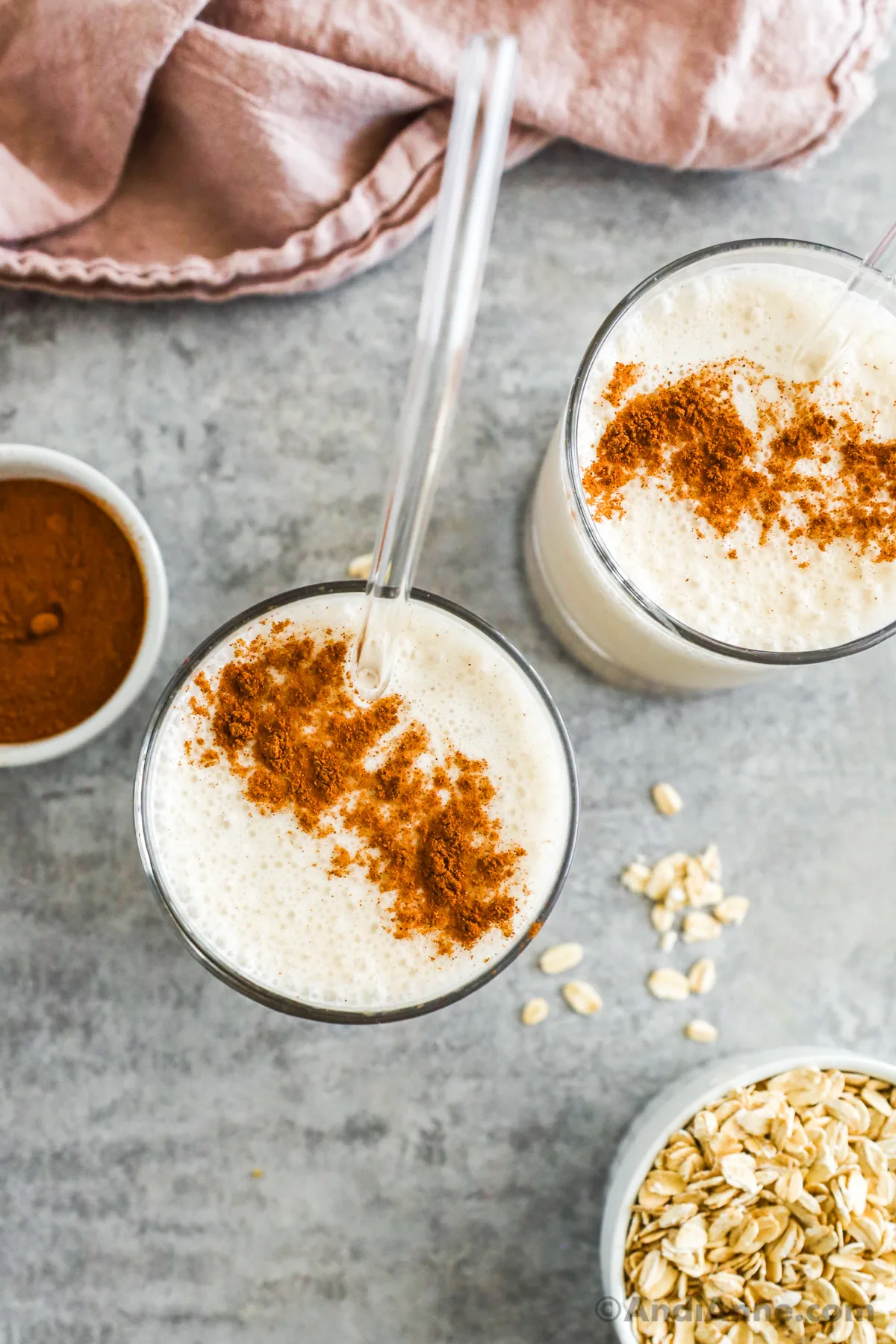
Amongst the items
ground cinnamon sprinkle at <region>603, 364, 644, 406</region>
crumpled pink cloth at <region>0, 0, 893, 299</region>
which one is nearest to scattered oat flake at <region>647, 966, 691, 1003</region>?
ground cinnamon sprinkle at <region>603, 364, 644, 406</region>

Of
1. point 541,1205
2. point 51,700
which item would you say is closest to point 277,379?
point 51,700

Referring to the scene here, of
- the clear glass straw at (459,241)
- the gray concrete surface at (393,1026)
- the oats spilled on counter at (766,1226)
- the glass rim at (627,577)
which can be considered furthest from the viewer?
the gray concrete surface at (393,1026)

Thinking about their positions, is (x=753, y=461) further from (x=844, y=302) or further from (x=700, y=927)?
(x=700, y=927)

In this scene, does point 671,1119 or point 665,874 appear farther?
point 665,874

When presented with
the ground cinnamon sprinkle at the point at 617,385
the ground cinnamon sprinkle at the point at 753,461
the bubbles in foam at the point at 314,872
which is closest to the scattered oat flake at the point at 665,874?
the bubbles in foam at the point at 314,872

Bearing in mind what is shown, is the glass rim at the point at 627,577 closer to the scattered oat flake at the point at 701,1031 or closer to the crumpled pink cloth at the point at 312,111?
the crumpled pink cloth at the point at 312,111

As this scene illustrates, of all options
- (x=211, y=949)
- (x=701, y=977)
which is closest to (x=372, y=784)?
(x=211, y=949)

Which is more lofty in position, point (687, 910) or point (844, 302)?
point (844, 302)
